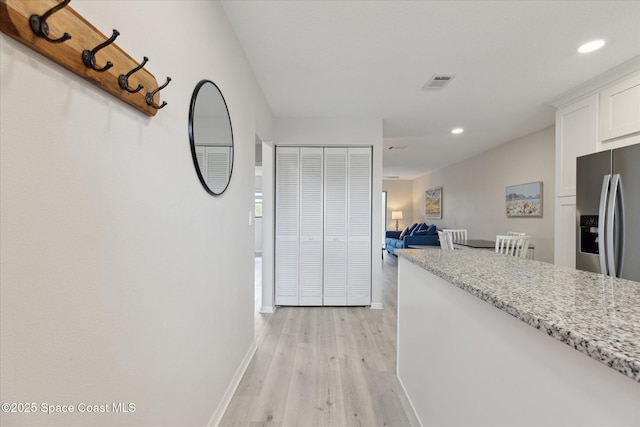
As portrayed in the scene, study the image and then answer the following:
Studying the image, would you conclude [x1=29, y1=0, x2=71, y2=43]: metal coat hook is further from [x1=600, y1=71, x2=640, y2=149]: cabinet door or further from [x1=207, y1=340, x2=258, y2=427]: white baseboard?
[x1=600, y1=71, x2=640, y2=149]: cabinet door

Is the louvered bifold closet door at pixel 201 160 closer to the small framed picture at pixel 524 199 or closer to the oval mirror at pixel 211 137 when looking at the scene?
the oval mirror at pixel 211 137

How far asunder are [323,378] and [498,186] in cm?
504

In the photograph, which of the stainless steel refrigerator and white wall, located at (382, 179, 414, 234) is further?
white wall, located at (382, 179, 414, 234)

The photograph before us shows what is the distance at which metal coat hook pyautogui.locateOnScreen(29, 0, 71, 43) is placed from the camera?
0.56 metres

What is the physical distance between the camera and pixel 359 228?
369cm

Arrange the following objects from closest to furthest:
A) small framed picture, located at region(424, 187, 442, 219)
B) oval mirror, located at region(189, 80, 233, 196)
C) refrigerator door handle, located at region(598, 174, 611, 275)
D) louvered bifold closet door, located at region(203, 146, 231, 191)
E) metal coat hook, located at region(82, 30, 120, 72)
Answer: metal coat hook, located at region(82, 30, 120, 72)
oval mirror, located at region(189, 80, 233, 196)
louvered bifold closet door, located at region(203, 146, 231, 191)
refrigerator door handle, located at region(598, 174, 611, 275)
small framed picture, located at region(424, 187, 442, 219)

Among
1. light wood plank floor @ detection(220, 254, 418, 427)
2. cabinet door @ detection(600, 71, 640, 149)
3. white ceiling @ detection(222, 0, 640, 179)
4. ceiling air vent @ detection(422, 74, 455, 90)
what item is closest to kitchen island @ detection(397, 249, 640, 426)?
light wood plank floor @ detection(220, 254, 418, 427)

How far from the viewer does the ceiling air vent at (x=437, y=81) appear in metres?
2.55

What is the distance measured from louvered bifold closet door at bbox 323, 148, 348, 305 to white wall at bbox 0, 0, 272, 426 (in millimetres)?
2184

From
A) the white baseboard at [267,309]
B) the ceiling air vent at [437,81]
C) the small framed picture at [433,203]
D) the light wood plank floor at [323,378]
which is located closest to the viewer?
the light wood plank floor at [323,378]

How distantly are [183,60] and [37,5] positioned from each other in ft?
2.38

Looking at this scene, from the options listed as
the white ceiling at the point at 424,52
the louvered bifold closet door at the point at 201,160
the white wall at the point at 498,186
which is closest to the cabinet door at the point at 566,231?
the white ceiling at the point at 424,52

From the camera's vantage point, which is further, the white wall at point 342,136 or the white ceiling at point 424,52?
the white wall at point 342,136

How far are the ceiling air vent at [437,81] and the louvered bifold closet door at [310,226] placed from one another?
1.45m
